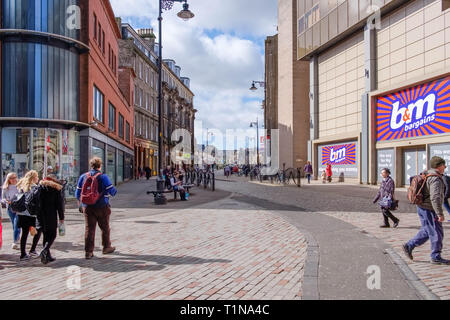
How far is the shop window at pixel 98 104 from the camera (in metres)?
20.0

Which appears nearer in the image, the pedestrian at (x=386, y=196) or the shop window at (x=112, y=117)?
the pedestrian at (x=386, y=196)

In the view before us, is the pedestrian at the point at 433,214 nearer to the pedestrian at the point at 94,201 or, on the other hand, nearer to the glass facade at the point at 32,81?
the pedestrian at the point at 94,201

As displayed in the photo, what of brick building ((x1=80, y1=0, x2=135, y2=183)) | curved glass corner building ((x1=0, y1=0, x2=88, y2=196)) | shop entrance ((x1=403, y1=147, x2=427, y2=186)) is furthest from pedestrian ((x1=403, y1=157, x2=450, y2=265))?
shop entrance ((x1=403, y1=147, x2=427, y2=186))

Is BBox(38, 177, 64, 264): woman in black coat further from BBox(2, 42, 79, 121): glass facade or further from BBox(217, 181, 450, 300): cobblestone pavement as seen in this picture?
BBox(2, 42, 79, 121): glass facade

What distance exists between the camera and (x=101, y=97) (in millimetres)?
21781

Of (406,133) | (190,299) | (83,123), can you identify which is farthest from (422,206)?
(406,133)

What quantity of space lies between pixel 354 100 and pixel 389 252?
2296 centimetres

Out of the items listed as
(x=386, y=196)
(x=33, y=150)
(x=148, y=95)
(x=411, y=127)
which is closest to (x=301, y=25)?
(x=411, y=127)

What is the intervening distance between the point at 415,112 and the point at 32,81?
18820mm

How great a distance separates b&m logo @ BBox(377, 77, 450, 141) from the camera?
63.0 ft

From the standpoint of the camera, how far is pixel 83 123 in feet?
54.9

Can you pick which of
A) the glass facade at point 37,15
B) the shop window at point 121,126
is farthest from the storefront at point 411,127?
the shop window at point 121,126

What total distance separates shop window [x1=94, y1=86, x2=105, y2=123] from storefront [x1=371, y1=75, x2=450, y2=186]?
16572 millimetres

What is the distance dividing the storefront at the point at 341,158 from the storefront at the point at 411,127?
289 centimetres
